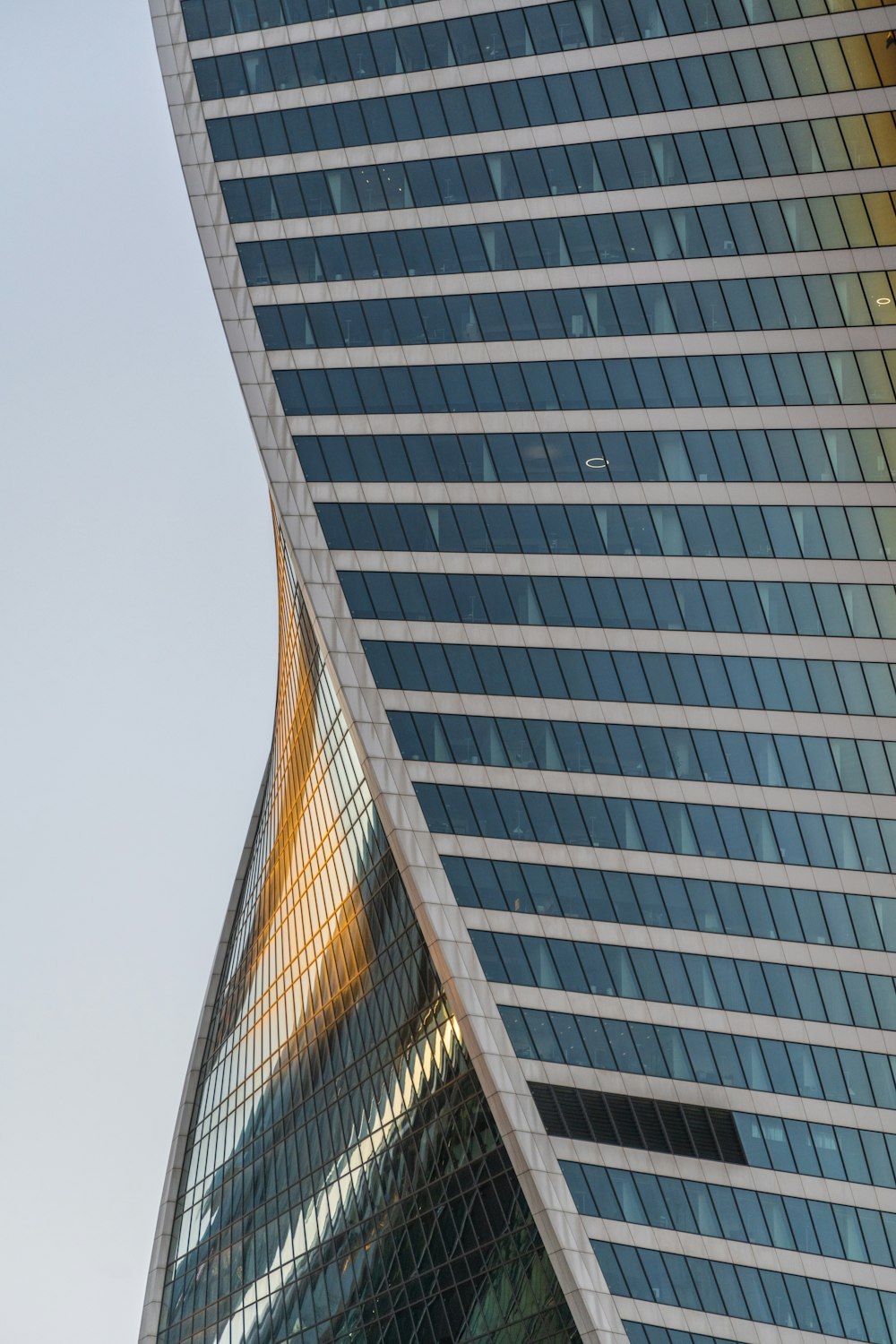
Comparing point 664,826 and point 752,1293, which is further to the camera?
point 664,826

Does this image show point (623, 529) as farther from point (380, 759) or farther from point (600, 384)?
point (380, 759)

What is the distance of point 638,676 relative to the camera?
2190 inches

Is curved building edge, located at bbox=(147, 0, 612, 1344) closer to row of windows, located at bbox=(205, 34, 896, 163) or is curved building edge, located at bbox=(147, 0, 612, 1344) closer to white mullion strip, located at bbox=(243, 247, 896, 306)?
white mullion strip, located at bbox=(243, 247, 896, 306)

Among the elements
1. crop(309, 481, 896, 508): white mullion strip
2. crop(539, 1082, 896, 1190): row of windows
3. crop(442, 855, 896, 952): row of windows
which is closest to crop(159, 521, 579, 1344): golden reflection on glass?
crop(539, 1082, 896, 1190): row of windows

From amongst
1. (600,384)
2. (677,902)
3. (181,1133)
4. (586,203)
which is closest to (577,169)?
(586,203)

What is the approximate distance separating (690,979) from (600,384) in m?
23.2

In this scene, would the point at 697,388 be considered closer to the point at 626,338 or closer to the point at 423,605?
the point at 626,338

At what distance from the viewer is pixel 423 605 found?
5831 centimetres

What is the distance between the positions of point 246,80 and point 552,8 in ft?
43.1

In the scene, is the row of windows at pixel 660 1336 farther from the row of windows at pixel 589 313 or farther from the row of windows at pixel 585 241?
the row of windows at pixel 585 241

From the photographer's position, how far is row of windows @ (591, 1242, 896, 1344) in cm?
5284

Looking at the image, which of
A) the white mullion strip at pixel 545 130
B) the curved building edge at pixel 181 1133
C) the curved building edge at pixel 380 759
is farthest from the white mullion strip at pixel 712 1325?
the curved building edge at pixel 181 1133

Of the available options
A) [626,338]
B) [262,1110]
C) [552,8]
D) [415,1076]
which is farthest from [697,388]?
[262,1110]

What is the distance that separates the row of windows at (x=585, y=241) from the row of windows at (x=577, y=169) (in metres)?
1.15
